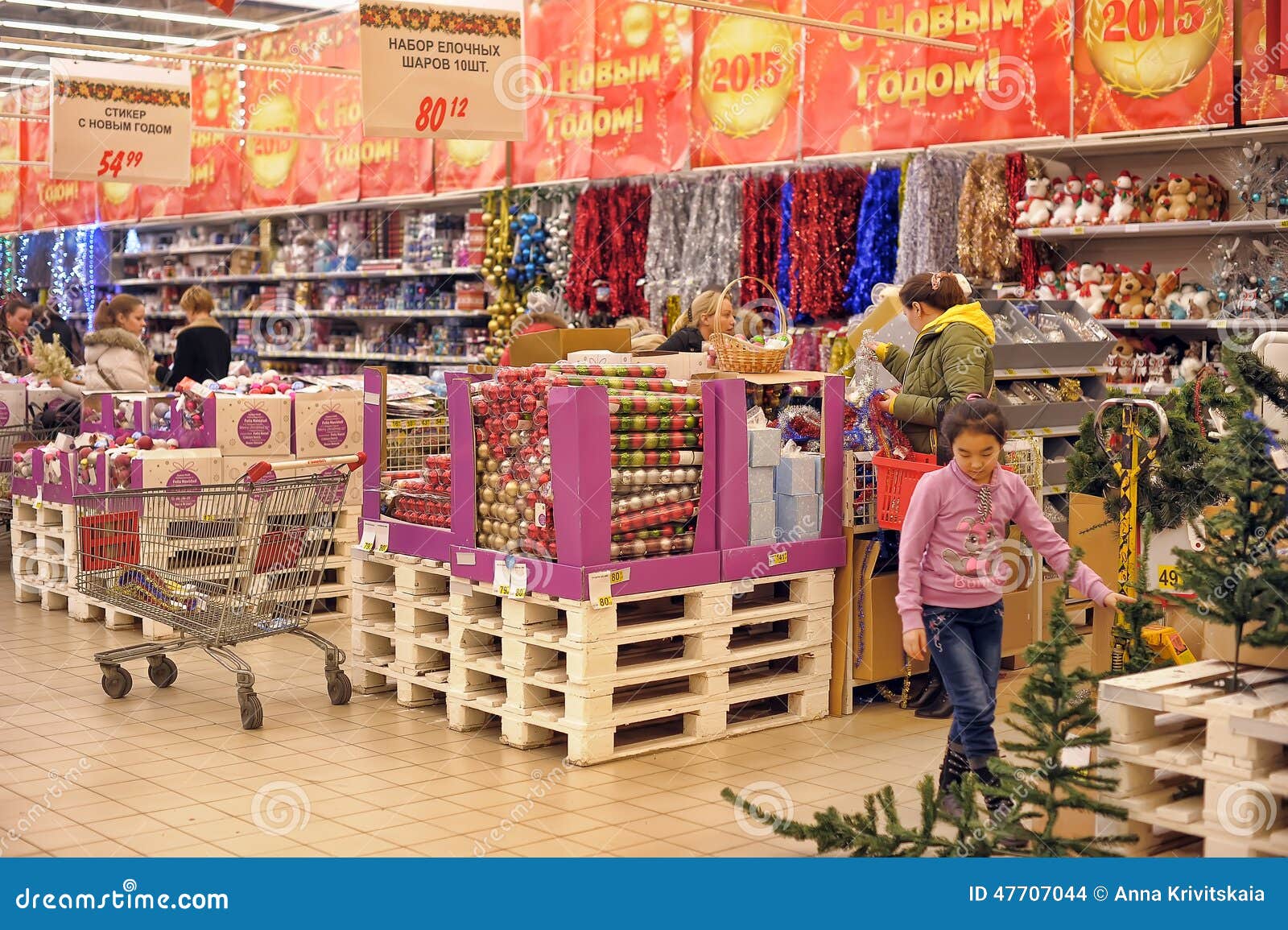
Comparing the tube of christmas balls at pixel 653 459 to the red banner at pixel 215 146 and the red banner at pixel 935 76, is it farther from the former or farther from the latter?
the red banner at pixel 215 146

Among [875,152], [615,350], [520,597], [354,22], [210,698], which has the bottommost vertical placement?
[210,698]

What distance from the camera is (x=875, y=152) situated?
30.5ft

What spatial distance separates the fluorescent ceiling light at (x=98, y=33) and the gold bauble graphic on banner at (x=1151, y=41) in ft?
31.9

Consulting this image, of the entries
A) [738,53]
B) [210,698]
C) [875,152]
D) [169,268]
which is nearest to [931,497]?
[210,698]

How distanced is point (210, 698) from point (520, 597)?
1.70m

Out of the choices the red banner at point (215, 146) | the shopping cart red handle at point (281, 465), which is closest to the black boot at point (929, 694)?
the shopping cart red handle at point (281, 465)

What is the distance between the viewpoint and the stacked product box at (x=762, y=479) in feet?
17.6

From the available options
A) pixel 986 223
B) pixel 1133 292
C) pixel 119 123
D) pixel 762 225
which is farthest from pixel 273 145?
pixel 1133 292

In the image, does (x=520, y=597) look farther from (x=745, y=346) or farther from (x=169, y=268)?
(x=169, y=268)

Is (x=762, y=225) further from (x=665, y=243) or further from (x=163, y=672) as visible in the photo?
(x=163, y=672)

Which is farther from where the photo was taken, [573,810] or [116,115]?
[116,115]

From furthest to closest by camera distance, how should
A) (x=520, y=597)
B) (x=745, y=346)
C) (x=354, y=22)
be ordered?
(x=354, y=22), (x=745, y=346), (x=520, y=597)

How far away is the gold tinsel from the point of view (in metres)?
8.53

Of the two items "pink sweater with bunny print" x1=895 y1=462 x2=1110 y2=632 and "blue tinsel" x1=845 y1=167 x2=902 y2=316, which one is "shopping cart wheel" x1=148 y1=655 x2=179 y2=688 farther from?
"blue tinsel" x1=845 y1=167 x2=902 y2=316
